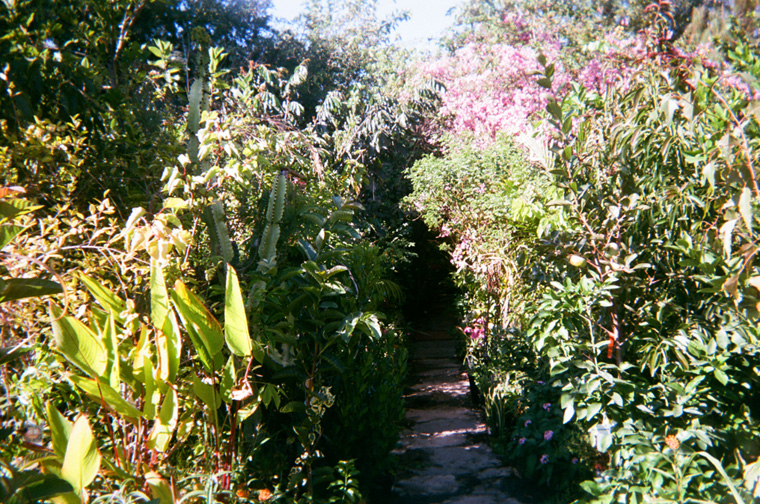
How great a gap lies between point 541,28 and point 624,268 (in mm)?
11008

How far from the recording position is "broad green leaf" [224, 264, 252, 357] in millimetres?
2086

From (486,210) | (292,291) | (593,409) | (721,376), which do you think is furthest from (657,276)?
(486,210)

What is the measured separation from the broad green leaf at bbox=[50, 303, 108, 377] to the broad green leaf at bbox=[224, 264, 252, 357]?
49 centimetres

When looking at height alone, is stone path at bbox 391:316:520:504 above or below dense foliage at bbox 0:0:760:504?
below

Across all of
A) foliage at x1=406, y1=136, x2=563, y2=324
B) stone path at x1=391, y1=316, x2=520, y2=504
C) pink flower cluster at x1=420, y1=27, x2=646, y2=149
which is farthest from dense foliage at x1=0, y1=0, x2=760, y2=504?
pink flower cluster at x1=420, y1=27, x2=646, y2=149

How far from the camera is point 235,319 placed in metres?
2.09

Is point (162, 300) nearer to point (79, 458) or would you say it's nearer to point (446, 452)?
point (79, 458)

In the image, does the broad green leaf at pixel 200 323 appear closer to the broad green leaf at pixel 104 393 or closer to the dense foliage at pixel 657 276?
the broad green leaf at pixel 104 393

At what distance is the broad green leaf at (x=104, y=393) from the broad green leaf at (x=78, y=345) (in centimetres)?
5

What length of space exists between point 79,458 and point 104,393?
1.01ft

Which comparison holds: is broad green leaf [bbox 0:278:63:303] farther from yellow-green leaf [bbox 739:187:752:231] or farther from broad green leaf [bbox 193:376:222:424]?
yellow-green leaf [bbox 739:187:752:231]

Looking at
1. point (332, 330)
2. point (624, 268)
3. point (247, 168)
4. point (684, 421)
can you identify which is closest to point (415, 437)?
point (332, 330)

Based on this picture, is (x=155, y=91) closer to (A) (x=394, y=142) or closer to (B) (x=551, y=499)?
(B) (x=551, y=499)

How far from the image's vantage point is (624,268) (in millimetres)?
2402
